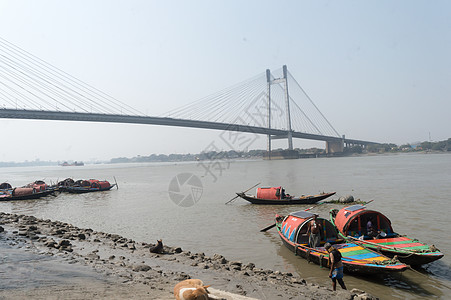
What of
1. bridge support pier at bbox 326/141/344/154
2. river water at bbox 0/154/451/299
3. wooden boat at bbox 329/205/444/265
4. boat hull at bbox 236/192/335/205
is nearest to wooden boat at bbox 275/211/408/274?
river water at bbox 0/154/451/299

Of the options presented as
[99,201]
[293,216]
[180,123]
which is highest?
[180,123]

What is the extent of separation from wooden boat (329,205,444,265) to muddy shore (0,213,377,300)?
2156 mm

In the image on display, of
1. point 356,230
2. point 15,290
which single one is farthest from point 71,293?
point 356,230

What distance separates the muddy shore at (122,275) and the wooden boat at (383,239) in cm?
216

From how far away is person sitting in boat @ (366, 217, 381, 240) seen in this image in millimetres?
9148

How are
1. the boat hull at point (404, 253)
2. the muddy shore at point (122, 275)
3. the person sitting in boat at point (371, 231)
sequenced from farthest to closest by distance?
the person sitting in boat at point (371, 231)
the boat hull at point (404, 253)
the muddy shore at point (122, 275)

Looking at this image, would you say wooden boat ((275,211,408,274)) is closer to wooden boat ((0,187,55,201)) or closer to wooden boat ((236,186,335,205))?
wooden boat ((236,186,335,205))

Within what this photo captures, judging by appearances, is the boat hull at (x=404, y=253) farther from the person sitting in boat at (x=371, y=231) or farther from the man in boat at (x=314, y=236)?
the man in boat at (x=314, y=236)

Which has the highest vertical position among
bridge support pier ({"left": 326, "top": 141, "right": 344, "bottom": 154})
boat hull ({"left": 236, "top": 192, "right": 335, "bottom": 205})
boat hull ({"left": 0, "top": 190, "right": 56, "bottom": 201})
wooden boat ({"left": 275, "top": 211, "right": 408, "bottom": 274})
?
bridge support pier ({"left": 326, "top": 141, "right": 344, "bottom": 154})

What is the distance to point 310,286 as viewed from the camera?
683 cm

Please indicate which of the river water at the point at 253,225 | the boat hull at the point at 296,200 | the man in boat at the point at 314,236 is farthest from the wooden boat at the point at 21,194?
the man in boat at the point at 314,236

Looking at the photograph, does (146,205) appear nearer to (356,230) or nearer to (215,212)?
(215,212)

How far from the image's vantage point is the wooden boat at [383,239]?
764 cm

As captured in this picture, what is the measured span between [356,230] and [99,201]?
69.1ft
